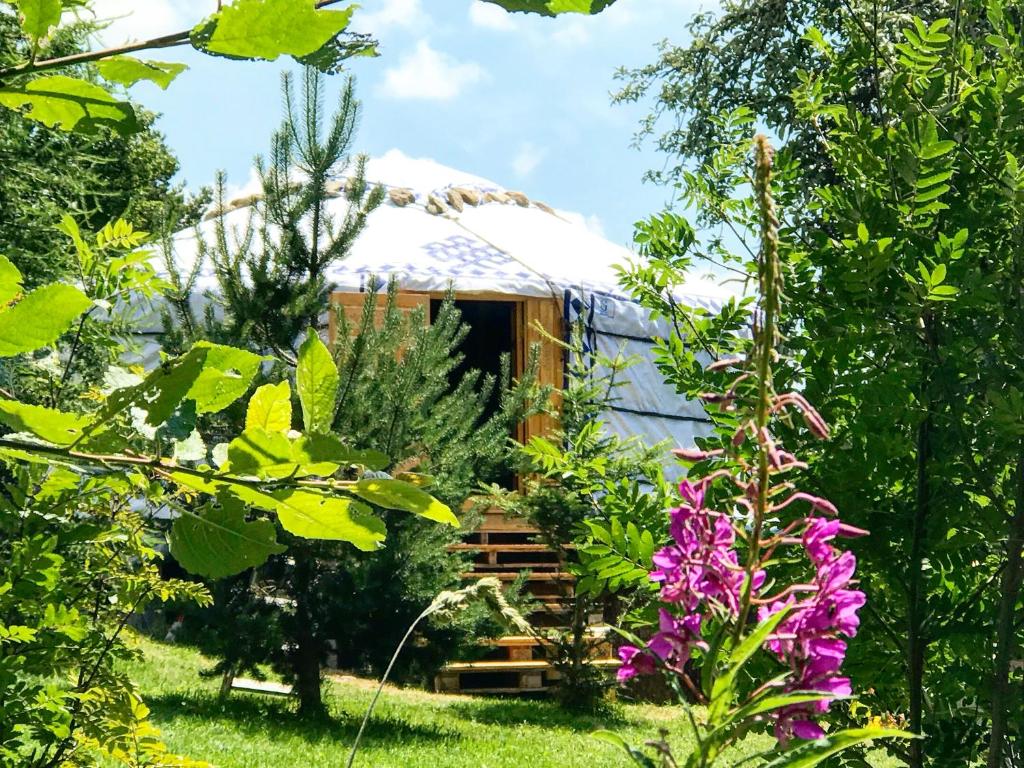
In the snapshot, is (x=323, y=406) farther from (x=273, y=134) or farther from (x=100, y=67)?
(x=273, y=134)

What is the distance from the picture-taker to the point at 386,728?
21.6ft

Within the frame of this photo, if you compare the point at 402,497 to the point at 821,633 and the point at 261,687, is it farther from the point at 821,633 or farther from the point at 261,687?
the point at 261,687

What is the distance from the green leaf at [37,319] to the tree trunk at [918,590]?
196 cm

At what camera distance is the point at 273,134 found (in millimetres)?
6352

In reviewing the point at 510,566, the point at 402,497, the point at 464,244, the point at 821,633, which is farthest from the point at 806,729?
the point at 464,244

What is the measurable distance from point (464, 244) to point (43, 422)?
11.7 meters

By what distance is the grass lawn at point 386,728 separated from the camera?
18.3 feet

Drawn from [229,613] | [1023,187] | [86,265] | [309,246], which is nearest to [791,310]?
A: [1023,187]

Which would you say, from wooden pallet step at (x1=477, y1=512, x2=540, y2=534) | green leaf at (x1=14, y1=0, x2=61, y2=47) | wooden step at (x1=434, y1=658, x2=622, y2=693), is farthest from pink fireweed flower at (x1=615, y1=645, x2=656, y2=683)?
wooden pallet step at (x1=477, y1=512, x2=540, y2=534)

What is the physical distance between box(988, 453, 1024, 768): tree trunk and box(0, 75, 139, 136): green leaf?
1923mm

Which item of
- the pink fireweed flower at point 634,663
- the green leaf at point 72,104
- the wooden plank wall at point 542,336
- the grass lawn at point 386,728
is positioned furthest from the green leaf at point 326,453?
the wooden plank wall at point 542,336

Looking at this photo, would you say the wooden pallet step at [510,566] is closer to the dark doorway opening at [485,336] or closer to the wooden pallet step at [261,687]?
the wooden pallet step at [261,687]

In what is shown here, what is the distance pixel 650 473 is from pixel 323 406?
79.0 inches

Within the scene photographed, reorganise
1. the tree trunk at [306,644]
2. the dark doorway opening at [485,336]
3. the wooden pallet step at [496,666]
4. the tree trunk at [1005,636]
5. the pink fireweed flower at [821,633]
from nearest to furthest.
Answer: the pink fireweed flower at [821,633]
the tree trunk at [1005,636]
the tree trunk at [306,644]
the wooden pallet step at [496,666]
the dark doorway opening at [485,336]
